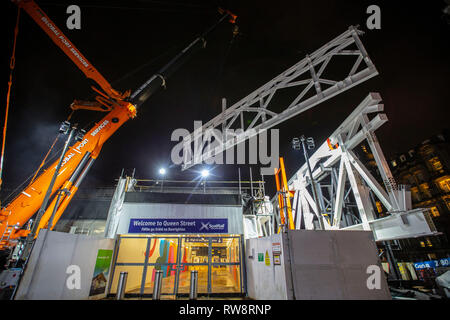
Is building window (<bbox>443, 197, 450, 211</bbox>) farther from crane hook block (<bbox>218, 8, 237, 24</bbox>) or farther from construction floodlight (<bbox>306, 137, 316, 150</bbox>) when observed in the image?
crane hook block (<bbox>218, 8, 237, 24</bbox>)

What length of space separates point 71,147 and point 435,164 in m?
49.3

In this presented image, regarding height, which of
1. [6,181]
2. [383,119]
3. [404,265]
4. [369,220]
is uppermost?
[6,181]

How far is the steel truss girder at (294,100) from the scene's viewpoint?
5.46 metres

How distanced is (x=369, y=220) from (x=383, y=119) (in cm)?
272

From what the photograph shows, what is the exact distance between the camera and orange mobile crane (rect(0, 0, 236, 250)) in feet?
21.3

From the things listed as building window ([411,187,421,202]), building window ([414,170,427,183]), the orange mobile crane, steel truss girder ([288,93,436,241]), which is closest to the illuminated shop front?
the orange mobile crane

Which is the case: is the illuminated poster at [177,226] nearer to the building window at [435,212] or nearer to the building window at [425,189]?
the building window at [435,212]

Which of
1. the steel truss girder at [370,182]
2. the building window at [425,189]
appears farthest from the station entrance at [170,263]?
the building window at [425,189]

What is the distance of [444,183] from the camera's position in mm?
29859

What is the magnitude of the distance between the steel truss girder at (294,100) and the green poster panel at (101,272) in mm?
5492
